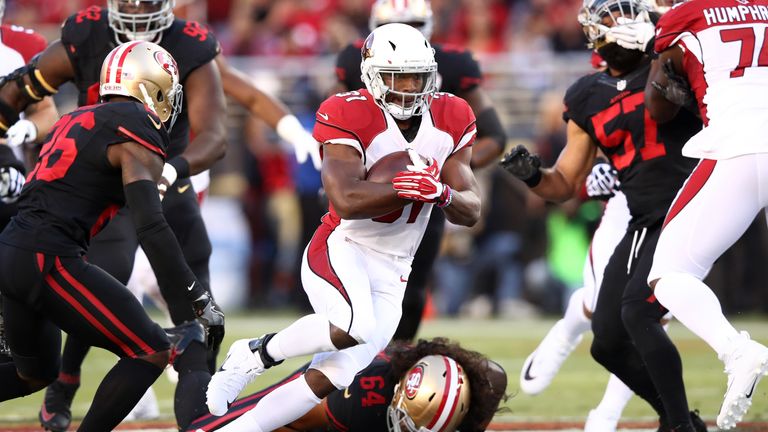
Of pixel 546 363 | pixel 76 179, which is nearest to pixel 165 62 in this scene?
pixel 76 179

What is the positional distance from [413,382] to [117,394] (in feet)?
3.73

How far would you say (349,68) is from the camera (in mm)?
6578

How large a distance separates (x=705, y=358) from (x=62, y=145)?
5561 mm

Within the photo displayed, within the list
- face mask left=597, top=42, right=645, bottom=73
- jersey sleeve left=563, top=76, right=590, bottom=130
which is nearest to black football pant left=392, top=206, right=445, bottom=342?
jersey sleeve left=563, top=76, right=590, bottom=130

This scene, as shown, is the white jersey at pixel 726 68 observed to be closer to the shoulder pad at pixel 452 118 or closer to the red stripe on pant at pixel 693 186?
the red stripe on pant at pixel 693 186

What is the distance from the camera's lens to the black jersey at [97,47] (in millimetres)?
5746

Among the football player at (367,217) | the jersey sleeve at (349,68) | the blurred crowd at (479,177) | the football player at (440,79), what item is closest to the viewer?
the football player at (367,217)

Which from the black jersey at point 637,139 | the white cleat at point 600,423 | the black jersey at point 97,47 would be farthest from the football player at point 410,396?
the black jersey at point 97,47

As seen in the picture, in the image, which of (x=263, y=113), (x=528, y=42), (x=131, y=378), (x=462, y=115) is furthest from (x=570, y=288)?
(x=131, y=378)

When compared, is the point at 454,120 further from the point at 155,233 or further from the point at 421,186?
the point at 155,233

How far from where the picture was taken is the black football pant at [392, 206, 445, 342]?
248 inches

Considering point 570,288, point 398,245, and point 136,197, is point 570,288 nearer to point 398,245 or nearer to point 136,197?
point 398,245

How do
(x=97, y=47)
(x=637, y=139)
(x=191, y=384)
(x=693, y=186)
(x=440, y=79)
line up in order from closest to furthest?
(x=693, y=186) < (x=191, y=384) < (x=637, y=139) < (x=97, y=47) < (x=440, y=79)

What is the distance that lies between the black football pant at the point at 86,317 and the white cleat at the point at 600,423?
2.00 meters
